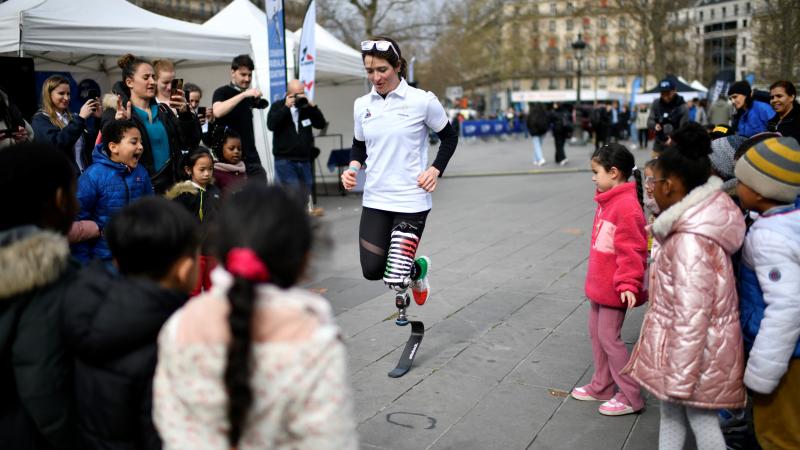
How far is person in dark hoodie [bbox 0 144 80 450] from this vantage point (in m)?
1.96

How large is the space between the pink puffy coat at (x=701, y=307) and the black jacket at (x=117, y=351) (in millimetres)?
1767

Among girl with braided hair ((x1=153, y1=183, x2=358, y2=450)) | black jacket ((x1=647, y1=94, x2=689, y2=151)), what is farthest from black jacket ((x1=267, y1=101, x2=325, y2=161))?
girl with braided hair ((x1=153, y1=183, x2=358, y2=450))

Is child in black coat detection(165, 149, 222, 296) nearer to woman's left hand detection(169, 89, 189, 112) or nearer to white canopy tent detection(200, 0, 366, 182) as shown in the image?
woman's left hand detection(169, 89, 189, 112)

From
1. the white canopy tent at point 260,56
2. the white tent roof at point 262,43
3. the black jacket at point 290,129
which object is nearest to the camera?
the black jacket at point 290,129

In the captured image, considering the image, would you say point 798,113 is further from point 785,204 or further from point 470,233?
point 785,204

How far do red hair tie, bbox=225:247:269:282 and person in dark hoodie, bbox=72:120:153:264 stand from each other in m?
2.54

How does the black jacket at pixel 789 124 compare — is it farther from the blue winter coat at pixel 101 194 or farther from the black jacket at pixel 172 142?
the blue winter coat at pixel 101 194

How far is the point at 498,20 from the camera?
2753 inches

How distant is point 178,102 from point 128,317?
4.21m

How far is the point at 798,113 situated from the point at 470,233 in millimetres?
3856

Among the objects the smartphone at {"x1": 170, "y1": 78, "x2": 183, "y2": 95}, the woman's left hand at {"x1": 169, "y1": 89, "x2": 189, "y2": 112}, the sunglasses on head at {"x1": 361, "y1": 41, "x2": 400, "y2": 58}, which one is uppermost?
the sunglasses on head at {"x1": 361, "y1": 41, "x2": 400, "y2": 58}

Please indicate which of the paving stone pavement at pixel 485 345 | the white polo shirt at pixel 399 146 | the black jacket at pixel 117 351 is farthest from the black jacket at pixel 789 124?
the black jacket at pixel 117 351

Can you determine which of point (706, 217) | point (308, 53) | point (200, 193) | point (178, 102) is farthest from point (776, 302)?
point (308, 53)

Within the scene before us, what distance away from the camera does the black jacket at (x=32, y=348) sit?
1954 mm
